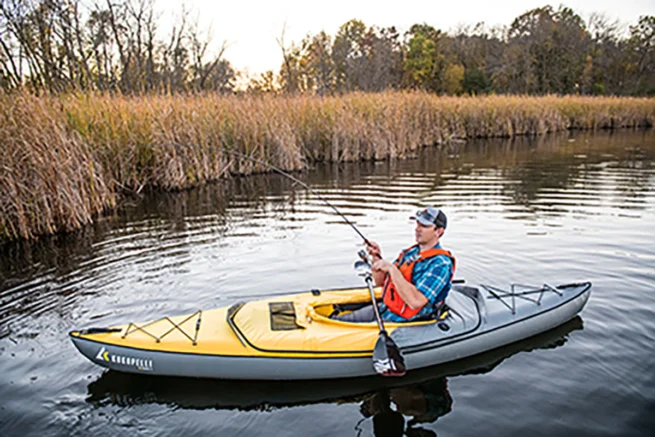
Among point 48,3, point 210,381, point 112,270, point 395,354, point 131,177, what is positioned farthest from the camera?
point 48,3

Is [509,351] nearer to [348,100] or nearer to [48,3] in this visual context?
[348,100]

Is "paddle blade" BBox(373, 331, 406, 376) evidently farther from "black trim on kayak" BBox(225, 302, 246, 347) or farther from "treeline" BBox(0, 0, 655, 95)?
"treeline" BBox(0, 0, 655, 95)

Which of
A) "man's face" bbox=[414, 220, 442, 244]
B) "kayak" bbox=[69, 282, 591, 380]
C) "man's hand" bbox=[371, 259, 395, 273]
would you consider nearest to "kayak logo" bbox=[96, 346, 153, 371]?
"kayak" bbox=[69, 282, 591, 380]

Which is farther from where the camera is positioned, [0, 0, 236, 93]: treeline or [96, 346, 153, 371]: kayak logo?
[0, 0, 236, 93]: treeline

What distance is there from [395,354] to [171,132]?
7.64m

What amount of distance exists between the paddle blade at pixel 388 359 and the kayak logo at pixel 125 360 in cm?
157

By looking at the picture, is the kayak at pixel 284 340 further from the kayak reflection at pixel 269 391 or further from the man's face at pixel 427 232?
the man's face at pixel 427 232

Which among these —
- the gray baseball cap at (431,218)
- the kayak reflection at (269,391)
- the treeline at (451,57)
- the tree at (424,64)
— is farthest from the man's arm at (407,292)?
the tree at (424,64)

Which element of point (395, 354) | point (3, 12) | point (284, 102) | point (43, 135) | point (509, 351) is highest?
point (3, 12)

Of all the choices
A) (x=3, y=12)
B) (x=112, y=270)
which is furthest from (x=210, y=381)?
(x=3, y=12)

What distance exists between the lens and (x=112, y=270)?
563 centimetres

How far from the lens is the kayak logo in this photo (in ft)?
10.9

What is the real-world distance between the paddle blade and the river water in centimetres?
26

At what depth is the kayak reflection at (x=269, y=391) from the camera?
10.7 ft
